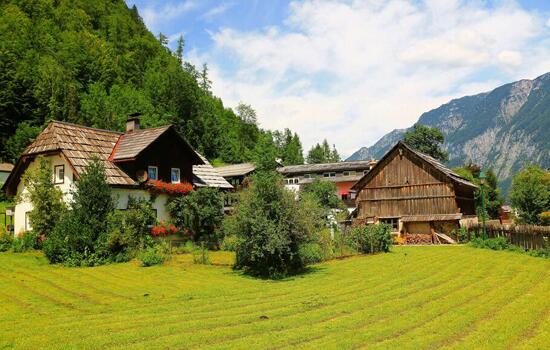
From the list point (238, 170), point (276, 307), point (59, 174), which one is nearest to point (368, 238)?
point (276, 307)

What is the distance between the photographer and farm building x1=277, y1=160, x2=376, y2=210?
8050 centimetres

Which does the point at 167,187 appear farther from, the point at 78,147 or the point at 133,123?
the point at 133,123

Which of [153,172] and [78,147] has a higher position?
[78,147]

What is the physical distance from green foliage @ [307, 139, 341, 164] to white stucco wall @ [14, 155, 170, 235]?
110m

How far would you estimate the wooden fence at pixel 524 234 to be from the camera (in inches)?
1189

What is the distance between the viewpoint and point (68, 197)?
32.3m

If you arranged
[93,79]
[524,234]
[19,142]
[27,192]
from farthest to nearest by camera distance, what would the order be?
[93,79]
[19,142]
[27,192]
[524,234]

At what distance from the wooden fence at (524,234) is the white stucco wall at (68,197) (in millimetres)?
24902

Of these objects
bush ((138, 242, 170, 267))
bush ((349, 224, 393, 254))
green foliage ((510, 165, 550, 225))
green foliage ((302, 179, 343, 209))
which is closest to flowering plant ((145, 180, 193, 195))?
bush ((138, 242, 170, 267))

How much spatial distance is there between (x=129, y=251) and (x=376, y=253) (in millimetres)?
16355

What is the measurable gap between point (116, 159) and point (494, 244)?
1105 inches

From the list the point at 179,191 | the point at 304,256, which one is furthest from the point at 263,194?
the point at 179,191

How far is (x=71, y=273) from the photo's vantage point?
74.1 ft

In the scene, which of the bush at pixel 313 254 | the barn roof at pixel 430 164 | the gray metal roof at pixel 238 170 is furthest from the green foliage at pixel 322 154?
the bush at pixel 313 254
